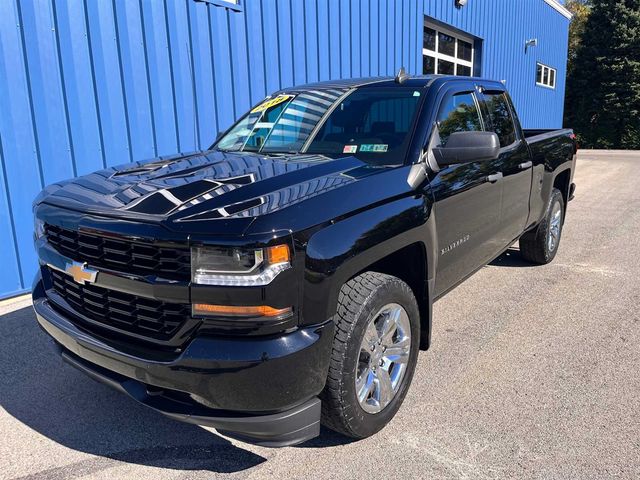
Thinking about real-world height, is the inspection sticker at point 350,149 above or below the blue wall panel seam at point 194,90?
below

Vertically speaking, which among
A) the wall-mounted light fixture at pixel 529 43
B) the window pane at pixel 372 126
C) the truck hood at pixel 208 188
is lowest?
the truck hood at pixel 208 188

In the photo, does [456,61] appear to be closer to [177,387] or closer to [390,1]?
[390,1]

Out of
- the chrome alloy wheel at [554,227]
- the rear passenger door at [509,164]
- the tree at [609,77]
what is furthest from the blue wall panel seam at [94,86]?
the tree at [609,77]

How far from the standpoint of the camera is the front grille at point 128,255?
213 centimetres

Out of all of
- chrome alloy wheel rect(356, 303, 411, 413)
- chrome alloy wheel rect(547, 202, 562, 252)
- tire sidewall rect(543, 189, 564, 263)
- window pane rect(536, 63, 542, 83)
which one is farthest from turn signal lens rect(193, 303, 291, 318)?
window pane rect(536, 63, 542, 83)

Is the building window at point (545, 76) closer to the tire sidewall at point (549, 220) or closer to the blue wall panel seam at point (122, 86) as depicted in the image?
the tire sidewall at point (549, 220)

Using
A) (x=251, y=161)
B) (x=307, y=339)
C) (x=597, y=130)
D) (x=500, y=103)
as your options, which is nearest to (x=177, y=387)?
(x=307, y=339)

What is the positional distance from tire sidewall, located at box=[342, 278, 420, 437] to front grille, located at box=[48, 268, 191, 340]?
780 millimetres

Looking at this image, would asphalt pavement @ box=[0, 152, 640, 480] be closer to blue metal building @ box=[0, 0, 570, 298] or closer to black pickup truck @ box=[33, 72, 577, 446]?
black pickup truck @ box=[33, 72, 577, 446]

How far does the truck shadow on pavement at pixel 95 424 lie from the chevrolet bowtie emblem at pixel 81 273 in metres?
0.95

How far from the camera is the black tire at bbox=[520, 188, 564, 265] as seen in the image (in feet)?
18.1

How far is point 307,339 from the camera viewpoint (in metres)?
2.16

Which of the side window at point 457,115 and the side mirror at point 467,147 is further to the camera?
the side window at point 457,115

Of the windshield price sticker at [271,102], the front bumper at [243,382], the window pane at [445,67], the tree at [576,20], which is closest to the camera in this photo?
the front bumper at [243,382]
